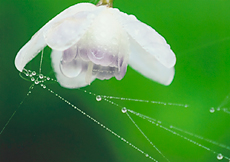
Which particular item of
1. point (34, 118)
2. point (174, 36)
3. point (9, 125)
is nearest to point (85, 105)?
point (34, 118)

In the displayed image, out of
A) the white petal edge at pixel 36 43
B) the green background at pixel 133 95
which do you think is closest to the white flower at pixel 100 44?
the white petal edge at pixel 36 43

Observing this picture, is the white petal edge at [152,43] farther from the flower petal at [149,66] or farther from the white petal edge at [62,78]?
the white petal edge at [62,78]

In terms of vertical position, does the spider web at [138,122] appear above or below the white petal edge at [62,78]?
below

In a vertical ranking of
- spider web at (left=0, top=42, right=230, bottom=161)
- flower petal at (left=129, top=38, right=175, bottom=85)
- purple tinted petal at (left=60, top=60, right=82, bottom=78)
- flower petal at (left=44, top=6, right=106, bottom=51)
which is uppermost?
flower petal at (left=44, top=6, right=106, bottom=51)

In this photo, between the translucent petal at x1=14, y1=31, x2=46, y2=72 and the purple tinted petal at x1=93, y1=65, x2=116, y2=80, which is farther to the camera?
the purple tinted petal at x1=93, y1=65, x2=116, y2=80

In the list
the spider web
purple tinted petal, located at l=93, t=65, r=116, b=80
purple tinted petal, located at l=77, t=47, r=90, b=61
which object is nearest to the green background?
the spider web

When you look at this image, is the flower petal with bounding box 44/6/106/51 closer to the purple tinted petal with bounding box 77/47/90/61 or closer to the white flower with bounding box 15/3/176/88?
the white flower with bounding box 15/3/176/88

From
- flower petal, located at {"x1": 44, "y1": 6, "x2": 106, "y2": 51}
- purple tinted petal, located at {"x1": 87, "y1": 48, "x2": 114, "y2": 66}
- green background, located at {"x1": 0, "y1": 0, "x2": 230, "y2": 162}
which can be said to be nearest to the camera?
flower petal, located at {"x1": 44, "y1": 6, "x2": 106, "y2": 51}
